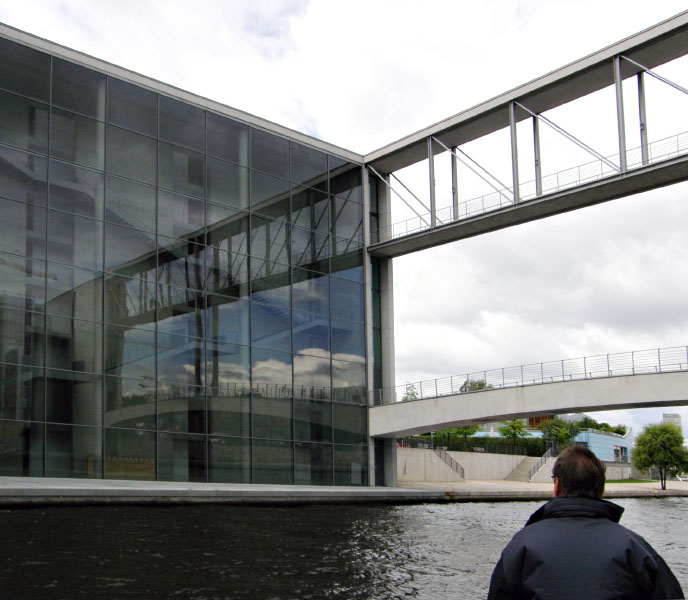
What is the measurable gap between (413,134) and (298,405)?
38.0ft

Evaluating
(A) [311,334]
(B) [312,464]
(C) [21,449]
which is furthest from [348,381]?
(C) [21,449]

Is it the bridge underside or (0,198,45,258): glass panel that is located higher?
(0,198,45,258): glass panel

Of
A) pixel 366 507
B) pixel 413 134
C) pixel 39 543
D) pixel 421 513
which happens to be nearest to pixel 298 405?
pixel 366 507

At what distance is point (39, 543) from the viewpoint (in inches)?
466

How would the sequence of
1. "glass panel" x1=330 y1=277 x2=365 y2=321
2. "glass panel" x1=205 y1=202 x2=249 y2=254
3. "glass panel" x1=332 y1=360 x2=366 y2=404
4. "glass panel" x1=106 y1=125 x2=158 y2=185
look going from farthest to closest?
"glass panel" x1=330 y1=277 x2=365 y2=321
"glass panel" x1=332 y1=360 x2=366 y2=404
"glass panel" x1=205 y1=202 x2=249 y2=254
"glass panel" x1=106 y1=125 x2=158 y2=185

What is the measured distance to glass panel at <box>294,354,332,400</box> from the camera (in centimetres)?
2950

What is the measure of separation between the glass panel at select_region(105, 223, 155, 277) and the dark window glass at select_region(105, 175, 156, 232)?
0.26m

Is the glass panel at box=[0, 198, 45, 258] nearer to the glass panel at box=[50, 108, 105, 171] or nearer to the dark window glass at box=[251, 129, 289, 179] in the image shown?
the glass panel at box=[50, 108, 105, 171]

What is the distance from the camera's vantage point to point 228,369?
27.1 meters

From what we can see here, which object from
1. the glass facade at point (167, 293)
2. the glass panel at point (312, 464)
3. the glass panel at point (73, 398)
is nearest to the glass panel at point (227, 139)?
the glass facade at point (167, 293)

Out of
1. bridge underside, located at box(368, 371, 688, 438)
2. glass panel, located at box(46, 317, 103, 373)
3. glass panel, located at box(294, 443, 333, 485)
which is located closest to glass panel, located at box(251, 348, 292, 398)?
glass panel, located at box(294, 443, 333, 485)

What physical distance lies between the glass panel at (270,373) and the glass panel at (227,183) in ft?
17.4

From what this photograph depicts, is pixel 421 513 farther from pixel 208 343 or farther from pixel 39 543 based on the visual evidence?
pixel 39 543

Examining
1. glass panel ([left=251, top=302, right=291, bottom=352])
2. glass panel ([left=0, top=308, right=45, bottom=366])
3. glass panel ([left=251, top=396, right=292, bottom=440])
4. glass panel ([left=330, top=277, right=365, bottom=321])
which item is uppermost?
glass panel ([left=330, top=277, right=365, bottom=321])
